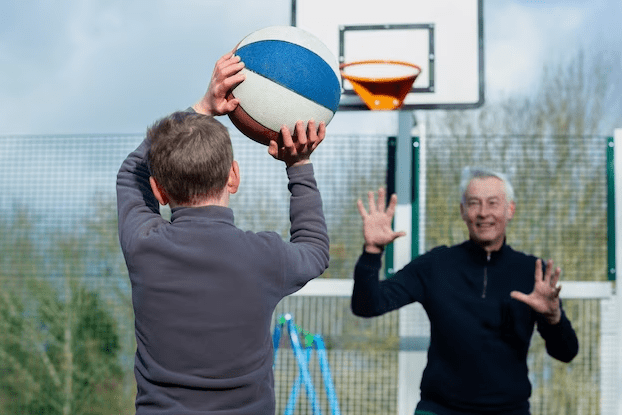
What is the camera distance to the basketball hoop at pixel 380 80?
4.20 metres

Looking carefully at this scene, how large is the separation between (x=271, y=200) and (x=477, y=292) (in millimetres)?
2255

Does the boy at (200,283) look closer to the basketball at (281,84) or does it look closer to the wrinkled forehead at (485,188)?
the basketball at (281,84)

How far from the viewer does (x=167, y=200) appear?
1743 millimetres

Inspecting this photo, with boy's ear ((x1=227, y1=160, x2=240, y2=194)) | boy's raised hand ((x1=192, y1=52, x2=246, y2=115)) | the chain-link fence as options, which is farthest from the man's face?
boy's ear ((x1=227, y1=160, x2=240, y2=194))

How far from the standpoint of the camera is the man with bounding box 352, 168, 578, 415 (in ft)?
10.2

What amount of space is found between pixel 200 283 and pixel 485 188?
2.20m

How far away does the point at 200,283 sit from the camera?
1611 mm

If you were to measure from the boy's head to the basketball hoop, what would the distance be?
261cm

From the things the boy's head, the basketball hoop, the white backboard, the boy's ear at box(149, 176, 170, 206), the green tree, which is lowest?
the green tree

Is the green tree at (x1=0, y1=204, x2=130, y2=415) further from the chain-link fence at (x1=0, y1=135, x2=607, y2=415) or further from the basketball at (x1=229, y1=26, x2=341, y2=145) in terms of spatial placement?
the basketball at (x1=229, y1=26, x2=341, y2=145)

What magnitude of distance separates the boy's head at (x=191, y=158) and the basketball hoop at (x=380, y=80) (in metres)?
2.61

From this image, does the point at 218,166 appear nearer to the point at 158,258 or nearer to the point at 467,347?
the point at 158,258

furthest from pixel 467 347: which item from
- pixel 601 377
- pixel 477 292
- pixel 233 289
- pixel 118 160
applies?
pixel 118 160

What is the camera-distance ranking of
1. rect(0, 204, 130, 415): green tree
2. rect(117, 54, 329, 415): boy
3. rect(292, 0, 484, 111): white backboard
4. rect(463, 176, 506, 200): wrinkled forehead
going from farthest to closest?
rect(0, 204, 130, 415): green tree → rect(292, 0, 484, 111): white backboard → rect(463, 176, 506, 200): wrinkled forehead → rect(117, 54, 329, 415): boy
